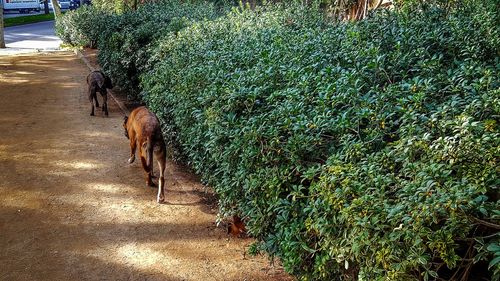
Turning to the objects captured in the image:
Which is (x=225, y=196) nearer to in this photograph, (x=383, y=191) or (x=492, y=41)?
(x=383, y=191)

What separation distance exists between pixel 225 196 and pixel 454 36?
2758 mm

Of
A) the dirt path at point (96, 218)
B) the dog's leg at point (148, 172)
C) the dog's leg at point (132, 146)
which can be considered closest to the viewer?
the dirt path at point (96, 218)

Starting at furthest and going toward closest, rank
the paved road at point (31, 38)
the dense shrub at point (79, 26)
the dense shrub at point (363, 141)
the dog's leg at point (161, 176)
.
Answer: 1. the paved road at point (31, 38)
2. the dense shrub at point (79, 26)
3. the dog's leg at point (161, 176)
4. the dense shrub at point (363, 141)

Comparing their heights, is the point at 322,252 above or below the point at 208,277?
above

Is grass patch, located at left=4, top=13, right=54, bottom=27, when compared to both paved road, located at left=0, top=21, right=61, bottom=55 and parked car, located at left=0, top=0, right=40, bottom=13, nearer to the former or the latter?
paved road, located at left=0, top=21, right=61, bottom=55

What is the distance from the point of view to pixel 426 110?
3342 mm

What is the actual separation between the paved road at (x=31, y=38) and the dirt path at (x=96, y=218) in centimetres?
1542

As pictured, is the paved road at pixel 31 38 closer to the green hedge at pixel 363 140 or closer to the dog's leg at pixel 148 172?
the dog's leg at pixel 148 172

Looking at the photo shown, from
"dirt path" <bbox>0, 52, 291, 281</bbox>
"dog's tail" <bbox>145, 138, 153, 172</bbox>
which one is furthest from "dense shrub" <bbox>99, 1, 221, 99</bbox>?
"dog's tail" <bbox>145, 138, 153, 172</bbox>

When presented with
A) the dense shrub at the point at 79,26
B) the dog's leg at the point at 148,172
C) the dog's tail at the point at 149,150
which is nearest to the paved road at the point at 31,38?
the dense shrub at the point at 79,26

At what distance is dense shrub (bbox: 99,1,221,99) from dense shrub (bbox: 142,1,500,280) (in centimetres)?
440

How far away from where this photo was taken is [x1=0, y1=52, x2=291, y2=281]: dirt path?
17.6 ft

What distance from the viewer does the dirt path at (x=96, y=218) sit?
5359mm

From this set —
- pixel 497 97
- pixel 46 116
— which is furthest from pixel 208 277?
pixel 46 116
